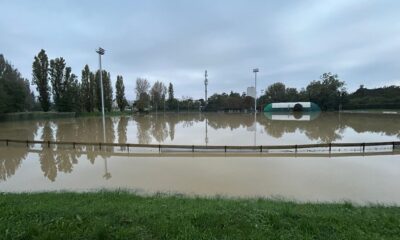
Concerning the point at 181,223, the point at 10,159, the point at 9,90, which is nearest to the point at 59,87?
the point at 9,90

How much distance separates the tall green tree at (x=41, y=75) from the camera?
47.2 m

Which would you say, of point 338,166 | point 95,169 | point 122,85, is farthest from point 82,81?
point 338,166

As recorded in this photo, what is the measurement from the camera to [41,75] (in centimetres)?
4734

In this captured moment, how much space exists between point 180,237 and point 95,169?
8.94m

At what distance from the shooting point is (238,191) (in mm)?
8141

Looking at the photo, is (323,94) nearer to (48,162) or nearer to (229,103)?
(229,103)

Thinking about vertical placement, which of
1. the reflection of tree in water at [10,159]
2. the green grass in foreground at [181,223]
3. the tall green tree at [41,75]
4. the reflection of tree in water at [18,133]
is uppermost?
the tall green tree at [41,75]

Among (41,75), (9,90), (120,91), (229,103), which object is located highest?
(41,75)

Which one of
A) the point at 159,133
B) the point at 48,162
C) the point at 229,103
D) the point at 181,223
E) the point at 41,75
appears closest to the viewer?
the point at 181,223

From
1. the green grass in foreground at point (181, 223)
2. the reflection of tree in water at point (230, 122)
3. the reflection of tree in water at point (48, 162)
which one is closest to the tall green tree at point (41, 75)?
the reflection of tree in water at point (230, 122)

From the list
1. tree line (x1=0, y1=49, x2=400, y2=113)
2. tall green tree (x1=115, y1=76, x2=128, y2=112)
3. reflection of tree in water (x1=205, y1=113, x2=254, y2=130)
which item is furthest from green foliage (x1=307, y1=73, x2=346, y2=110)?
tall green tree (x1=115, y1=76, x2=128, y2=112)

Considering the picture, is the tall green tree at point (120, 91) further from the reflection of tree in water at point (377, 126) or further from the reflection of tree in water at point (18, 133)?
the reflection of tree in water at point (377, 126)

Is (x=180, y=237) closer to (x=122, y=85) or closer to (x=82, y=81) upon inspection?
(x=82, y=81)

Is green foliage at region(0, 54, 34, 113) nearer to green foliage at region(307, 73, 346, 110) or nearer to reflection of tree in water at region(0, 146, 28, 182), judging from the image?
reflection of tree in water at region(0, 146, 28, 182)
